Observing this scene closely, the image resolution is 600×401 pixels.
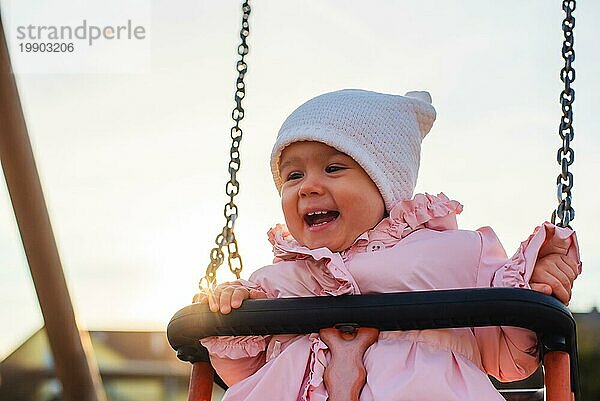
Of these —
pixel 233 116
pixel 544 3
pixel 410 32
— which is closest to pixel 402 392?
pixel 233 116

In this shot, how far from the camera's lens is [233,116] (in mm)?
2395

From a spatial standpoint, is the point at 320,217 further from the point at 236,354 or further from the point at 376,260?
the point at 236,354

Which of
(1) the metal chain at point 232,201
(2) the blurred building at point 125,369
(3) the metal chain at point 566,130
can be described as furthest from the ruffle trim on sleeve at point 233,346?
(2) the blurred building at point 125,369

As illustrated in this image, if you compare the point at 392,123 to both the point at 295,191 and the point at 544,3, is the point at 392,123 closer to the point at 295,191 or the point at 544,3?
the point at 295,191

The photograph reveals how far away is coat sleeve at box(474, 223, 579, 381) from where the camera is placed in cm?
186

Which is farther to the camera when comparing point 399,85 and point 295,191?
point 399,85

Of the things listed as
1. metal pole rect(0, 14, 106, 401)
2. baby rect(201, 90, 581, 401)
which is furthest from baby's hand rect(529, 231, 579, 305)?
metal pole rect(0, 14, 106, 401)

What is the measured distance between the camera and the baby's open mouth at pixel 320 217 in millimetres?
2002

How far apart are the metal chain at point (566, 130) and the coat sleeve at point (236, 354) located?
586 millimetres

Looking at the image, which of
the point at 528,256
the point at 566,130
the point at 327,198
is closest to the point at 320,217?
the point at 327,198

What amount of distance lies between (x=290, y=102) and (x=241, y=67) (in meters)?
0.62

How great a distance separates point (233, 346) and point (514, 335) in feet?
1.65

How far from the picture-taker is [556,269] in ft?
6.12

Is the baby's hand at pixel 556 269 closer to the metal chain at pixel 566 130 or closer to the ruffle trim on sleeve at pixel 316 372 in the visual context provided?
the metal chain at pixel 566 130
